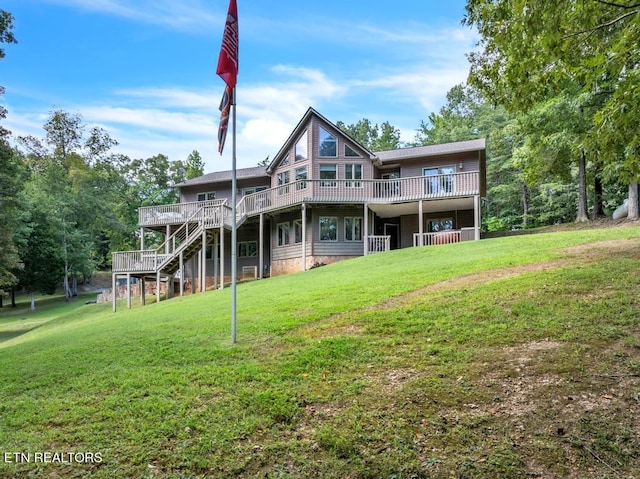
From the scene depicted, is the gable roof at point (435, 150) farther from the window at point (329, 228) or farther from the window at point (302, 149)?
the window at point (329, 228)

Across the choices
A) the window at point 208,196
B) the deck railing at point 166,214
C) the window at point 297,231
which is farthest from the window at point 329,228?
the window at point 208,196

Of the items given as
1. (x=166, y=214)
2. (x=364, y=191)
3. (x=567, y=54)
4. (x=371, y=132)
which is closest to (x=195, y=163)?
(x=371, y=132)

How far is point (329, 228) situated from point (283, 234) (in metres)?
3.22

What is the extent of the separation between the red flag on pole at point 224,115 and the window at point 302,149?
53.1 feet

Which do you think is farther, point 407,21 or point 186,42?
point 186,42

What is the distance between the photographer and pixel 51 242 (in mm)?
38719

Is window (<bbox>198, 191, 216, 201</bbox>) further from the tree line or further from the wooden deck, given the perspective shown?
the tree line

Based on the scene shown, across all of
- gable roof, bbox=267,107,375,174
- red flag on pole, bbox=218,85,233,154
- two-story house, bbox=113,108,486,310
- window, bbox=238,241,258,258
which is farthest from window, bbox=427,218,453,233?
red flag on pole, bbox=218,85,233,154

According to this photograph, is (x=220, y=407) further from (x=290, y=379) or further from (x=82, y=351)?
(x=82, y=351)

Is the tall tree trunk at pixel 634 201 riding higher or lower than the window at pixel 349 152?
lower

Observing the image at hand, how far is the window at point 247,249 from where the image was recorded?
89.7 ft

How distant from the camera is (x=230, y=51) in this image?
667 cm

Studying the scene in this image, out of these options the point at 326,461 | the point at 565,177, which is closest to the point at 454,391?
the point at 326,461

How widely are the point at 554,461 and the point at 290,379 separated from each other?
2800mm
